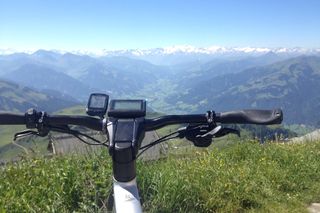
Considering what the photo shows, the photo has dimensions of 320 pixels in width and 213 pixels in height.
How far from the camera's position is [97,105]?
2.41 meters

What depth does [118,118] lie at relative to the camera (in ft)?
7.16

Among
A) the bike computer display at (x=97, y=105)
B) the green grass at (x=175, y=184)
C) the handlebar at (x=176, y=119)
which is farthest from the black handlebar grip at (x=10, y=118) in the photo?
the green grass at (x=175, y=184)

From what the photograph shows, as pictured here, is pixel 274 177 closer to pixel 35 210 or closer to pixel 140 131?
pixel 35 210

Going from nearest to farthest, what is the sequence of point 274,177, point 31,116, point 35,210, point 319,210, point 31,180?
point 31,116 → point 35,210 → point 31,180 → point 319,210 → point 274,177

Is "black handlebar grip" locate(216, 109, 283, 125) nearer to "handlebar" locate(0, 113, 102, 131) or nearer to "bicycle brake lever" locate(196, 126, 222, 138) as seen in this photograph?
"bicycle brake lever" locate(196, 126, 222, 138)

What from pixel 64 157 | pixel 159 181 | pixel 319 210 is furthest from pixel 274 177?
pixel 64 157

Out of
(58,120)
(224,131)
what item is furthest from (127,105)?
(224,131)

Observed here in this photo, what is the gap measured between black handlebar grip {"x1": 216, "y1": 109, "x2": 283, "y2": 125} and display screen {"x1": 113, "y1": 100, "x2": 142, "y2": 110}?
0.48m

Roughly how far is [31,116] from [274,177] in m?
4.72

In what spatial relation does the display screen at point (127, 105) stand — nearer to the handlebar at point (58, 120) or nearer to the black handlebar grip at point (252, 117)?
the handlebar at point (58, 120)

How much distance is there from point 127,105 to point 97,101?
0.90 ft

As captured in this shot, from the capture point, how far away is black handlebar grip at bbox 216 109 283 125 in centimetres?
222

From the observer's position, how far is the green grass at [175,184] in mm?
4430

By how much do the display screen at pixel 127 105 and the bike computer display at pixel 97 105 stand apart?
5.3 inches
